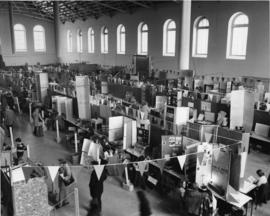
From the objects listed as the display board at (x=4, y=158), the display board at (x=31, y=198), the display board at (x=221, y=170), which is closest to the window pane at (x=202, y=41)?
the display board at (x=221, y=170)

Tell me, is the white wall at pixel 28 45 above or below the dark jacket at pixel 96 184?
above

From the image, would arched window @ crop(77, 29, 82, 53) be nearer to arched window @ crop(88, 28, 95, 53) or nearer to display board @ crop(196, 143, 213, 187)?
arched window @ crop(88, 28, 95, 53)

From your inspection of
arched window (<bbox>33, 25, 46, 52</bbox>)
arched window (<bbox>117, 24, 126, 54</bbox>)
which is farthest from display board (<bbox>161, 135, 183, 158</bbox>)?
arched window (<bbox>33, 25, 46, 52</bbox>)

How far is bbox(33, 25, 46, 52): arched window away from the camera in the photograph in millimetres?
37156

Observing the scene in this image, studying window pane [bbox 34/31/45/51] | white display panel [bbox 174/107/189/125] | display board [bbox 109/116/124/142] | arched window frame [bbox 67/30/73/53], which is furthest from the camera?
arched window frame [bbox 67/30/73/53]

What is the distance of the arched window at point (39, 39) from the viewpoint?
122 ft

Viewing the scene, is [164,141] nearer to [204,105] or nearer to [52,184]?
[52,184]

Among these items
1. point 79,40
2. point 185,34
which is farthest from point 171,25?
point 79,40

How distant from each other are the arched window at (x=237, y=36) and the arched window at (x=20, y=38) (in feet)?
87.3

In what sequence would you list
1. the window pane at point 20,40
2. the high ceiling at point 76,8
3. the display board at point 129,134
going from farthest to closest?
the window pane at point 20,40, the high ceiling at point 76,8, the display board at point 129,134

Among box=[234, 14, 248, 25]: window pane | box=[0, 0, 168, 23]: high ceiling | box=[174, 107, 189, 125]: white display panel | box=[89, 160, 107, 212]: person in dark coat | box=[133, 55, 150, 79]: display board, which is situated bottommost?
box=[89, 160, 107, 212]: person in dark coat

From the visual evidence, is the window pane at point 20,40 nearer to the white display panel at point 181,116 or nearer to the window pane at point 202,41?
the window pane at point 202,41

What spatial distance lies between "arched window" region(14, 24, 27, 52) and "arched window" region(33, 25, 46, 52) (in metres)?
1.49

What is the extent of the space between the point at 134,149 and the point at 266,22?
11911mm
